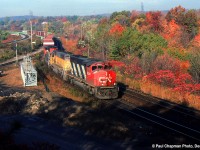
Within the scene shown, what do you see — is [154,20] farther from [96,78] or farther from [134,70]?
[96,78]

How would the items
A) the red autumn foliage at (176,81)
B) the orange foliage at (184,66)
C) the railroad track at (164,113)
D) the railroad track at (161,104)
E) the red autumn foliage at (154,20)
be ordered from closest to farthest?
the railroad track at (164,113) → the railroad track at (161,104) → the red autumn foliage at (176,81) → the orange foliage at (184,66) → the red autumn foliage at (154,20)

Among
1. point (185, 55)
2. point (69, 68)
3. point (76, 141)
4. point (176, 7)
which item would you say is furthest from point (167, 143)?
point (176, 7)

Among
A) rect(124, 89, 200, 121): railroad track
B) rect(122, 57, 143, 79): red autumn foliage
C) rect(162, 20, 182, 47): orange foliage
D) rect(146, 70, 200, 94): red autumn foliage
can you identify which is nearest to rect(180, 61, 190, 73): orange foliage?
rect(146, 70, 200, 94): red autumn foliage

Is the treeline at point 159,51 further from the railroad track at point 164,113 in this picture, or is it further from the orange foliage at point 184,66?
the railroad track at point 164,113

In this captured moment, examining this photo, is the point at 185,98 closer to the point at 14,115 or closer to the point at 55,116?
the point at 55,116

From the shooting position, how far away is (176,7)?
8181cm

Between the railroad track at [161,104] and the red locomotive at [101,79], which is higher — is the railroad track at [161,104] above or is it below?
below

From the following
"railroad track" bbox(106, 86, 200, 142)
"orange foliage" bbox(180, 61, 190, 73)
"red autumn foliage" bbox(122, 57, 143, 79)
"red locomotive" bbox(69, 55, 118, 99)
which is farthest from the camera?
"red autumn foliage" bbox(122, 57, 143, 79)

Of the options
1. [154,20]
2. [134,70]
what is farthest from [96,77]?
[154,20]

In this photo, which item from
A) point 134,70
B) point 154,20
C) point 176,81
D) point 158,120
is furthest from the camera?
point 154,20

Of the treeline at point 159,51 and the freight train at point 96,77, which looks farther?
the treeline at point 159,51

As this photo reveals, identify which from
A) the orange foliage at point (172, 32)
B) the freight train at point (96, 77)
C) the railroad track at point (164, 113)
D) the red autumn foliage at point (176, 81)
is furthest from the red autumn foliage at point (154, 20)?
the railroad track at point (164, 113)

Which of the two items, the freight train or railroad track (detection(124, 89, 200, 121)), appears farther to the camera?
the freight train

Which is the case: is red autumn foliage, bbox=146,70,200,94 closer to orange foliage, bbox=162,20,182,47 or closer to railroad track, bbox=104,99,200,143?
railroad track, bbox=104,99,200,143
